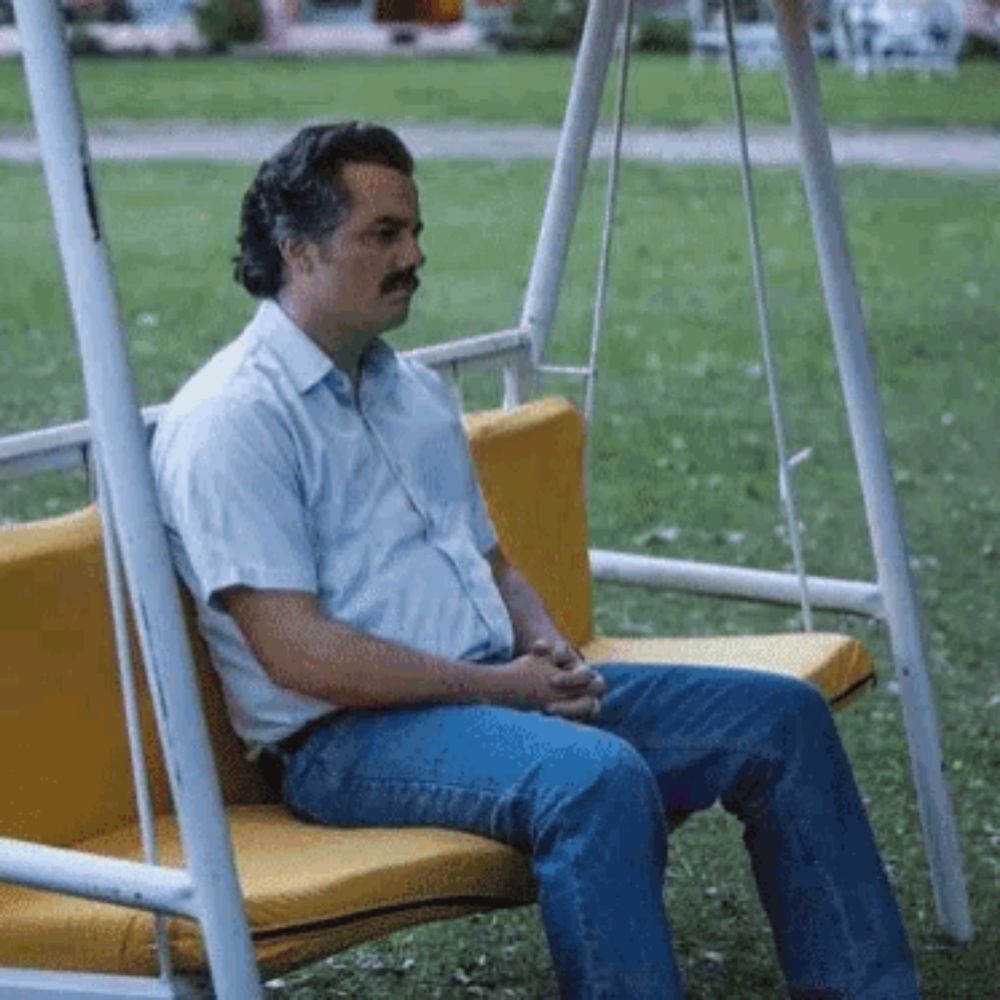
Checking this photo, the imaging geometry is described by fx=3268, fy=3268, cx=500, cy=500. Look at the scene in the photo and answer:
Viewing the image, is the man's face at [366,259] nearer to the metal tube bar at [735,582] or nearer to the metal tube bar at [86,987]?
the metal tube bar at [86,987]

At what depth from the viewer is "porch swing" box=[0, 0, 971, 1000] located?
3898 mm

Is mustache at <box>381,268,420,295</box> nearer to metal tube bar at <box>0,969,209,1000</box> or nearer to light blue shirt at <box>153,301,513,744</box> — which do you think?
light blue shirt at <box>153,301,513,744</box>

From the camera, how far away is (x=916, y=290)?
17.7m

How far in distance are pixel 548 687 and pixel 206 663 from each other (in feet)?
1.70

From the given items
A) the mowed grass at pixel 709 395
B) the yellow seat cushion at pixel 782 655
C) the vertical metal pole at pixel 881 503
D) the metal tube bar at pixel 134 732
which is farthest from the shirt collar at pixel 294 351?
the vertical metal pole at pixel 881 503

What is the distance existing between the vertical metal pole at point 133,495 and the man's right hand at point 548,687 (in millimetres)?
871

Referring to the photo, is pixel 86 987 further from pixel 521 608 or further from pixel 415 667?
pixel 521 608

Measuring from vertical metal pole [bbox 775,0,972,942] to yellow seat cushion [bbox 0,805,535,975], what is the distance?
160 cm

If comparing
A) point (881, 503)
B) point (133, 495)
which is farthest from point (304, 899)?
point (881, 503)

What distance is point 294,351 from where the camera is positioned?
4.81 meters

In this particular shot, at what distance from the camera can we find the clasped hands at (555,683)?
4785mm

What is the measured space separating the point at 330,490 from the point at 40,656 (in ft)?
1.61

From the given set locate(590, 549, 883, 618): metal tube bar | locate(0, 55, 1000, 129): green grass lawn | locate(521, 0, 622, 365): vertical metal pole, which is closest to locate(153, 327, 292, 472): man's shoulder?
locate(521, 0, 622, 365): vertical metal pole

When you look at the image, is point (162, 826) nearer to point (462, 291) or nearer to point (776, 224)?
point (462, 291)
